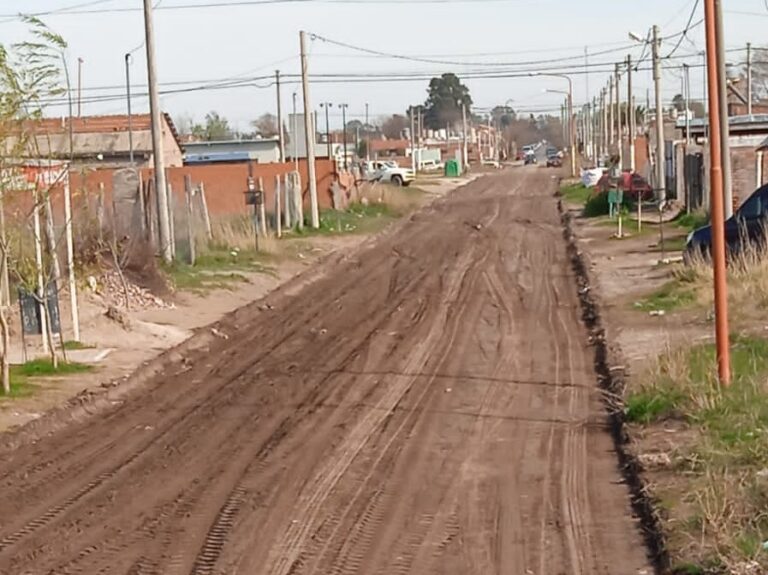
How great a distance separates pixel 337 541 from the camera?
29.4 feet

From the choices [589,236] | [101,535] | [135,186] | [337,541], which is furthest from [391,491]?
[589,236]

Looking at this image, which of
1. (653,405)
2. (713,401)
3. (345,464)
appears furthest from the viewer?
(653,405)

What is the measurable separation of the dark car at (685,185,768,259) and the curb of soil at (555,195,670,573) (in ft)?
7.07

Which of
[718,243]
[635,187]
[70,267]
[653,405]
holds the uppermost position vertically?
[718,243]

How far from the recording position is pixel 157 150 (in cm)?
2791

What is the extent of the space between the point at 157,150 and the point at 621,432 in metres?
17.5

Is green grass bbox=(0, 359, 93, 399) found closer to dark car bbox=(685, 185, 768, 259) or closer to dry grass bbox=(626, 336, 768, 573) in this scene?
dry grass bbox=(626, 336, 768, 573)

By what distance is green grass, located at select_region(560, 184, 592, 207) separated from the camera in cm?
5684

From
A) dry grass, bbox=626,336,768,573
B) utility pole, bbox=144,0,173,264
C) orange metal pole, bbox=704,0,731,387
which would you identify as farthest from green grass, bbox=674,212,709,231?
orange metal pole, bbox=704,0,731,387

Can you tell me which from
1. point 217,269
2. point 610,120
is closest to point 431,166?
point 610,120

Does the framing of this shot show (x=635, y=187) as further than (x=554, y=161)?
No

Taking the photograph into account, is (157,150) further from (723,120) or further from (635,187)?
(635,187)

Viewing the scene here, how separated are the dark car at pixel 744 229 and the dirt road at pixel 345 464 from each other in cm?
424

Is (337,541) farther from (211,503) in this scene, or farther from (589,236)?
(589,236)
